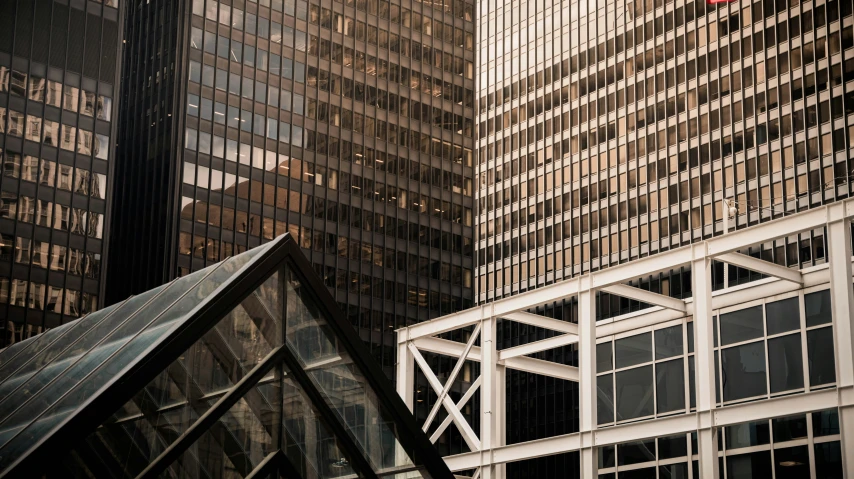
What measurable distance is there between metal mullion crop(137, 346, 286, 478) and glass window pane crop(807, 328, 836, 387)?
2173cm

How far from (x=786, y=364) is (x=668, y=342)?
18.3 feet

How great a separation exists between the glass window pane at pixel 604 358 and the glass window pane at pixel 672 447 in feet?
11.6

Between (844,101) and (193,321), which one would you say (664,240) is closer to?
(844,101)

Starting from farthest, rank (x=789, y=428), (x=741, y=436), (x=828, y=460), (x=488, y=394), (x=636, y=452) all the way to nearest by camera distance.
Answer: (x=636, y=452) → (x=488, y=394) → (x=741, y=436) → (x=789, y=428) → (x=828, y=460)

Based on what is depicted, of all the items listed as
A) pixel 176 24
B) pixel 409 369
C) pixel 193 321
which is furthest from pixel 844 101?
pixel 193 321

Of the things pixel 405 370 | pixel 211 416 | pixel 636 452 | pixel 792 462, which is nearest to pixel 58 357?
pixel 211 416

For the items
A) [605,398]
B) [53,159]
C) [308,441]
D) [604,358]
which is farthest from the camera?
[53,159]

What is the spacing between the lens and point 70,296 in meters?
96.1

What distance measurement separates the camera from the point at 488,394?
42.8 meters

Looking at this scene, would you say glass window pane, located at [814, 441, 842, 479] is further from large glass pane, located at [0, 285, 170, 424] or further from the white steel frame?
large glass pane, located at [0, 285, 170, 424]

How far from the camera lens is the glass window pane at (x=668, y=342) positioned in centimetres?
4231

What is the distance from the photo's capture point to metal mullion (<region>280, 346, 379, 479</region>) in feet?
68.8

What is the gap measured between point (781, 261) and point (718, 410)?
70807mm

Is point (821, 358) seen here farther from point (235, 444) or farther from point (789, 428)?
point (235, 444)
